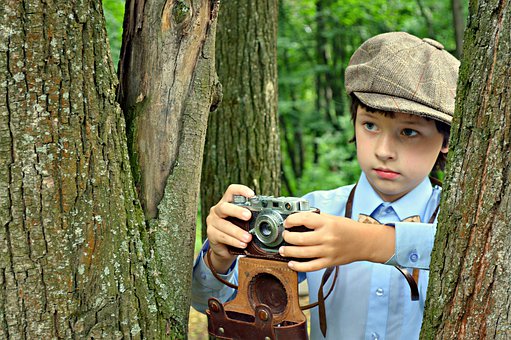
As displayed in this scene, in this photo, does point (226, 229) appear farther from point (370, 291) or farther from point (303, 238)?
point (370, 291)

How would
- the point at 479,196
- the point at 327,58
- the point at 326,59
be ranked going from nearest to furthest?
1. the point at 479,196
2. the point at 326,59
3. the point at 327,58

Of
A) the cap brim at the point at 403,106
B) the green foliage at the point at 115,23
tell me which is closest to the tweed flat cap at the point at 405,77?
the cap brim at the point at 403,106

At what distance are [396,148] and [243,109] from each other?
1.99m

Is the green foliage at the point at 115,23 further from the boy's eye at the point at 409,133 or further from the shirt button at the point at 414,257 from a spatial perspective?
the shirt button at the point at 414,257

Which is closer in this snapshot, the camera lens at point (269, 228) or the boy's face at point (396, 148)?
the camera lens at point (269, 228)

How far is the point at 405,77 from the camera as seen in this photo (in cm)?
223

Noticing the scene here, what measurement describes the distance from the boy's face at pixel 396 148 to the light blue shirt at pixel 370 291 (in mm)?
144

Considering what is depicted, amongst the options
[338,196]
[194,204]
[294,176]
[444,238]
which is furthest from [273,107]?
[294,176]

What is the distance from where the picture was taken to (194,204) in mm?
1927

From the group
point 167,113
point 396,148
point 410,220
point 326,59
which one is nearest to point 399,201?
point 410,220

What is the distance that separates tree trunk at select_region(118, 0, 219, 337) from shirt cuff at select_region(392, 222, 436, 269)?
66 cm

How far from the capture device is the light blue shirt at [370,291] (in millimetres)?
2301

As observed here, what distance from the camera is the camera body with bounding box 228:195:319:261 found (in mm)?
1776

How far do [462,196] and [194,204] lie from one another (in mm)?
837
